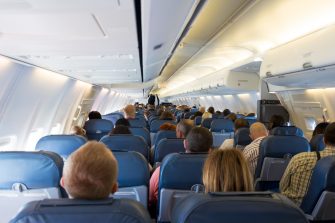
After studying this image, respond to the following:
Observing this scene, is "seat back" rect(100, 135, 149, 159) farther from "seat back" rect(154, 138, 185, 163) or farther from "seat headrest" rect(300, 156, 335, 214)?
"seat headrest" rect(300, 156, 335, 214)

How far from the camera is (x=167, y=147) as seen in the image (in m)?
5.21

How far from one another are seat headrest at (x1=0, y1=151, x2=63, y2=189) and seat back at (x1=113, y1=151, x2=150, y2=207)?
637 mm

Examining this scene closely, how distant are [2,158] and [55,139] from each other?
213 centimetres

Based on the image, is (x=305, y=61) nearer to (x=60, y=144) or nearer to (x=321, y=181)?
(x=321, y=181)

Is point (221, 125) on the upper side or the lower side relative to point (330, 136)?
lower

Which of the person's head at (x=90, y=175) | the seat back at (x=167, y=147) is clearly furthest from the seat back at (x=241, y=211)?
the seat back at (x=167, y=147)

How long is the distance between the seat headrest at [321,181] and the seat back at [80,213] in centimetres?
208

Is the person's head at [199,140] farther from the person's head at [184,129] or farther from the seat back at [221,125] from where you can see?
the seat back at [221,125]

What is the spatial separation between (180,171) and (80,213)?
76.8 inches

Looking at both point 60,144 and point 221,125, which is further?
point 221,125

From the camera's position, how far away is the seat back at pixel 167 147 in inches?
205

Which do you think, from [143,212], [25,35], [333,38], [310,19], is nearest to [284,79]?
[310,19]

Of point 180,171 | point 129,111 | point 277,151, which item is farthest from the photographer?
point 129,111

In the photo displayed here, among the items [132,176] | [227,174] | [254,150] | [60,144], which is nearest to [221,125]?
[254,150]
